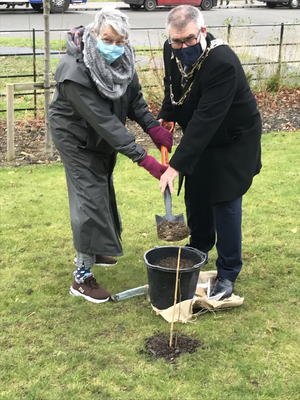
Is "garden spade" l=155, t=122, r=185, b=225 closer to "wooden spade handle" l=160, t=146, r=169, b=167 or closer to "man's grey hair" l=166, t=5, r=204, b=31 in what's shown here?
"wooden spade handle" l=160, t=146, r=169, b=167

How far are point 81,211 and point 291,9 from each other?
25.5 meters

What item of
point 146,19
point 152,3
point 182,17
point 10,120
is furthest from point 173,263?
point 152,3

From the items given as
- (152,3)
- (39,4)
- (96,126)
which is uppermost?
(152,3)

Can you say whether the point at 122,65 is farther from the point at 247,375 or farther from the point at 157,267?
the point at 247,375

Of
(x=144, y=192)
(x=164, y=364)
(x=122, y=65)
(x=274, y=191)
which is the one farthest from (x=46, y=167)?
(x=164, y=364)

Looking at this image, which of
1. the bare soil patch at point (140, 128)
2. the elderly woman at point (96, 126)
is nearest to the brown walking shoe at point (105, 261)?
the elderly woman at point (96, 126)

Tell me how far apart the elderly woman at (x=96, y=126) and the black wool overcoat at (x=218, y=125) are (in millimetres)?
Answer: 273

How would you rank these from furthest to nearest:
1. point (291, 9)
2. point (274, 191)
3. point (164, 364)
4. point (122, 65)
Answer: point (291, 9) < point (274, 191) < point (122, 65) < point (164, 364)

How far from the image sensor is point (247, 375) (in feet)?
9.45

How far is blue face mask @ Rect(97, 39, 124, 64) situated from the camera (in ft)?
10.1

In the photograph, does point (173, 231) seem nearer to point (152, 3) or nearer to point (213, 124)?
point (213, 124)

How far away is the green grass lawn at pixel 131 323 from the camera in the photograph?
2805mm

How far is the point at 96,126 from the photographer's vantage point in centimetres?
322

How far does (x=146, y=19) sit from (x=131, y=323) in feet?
59.9
